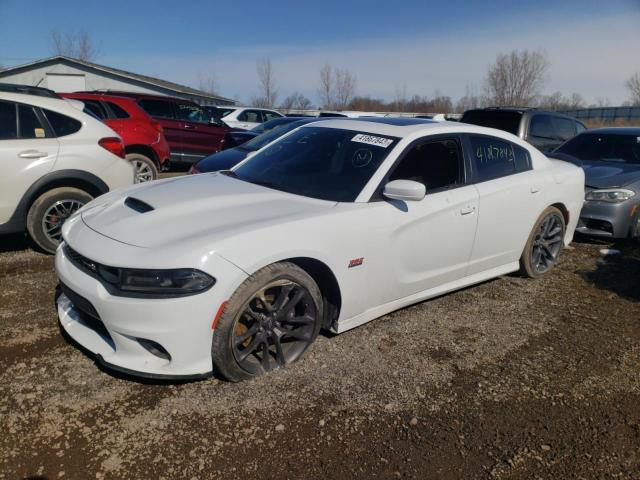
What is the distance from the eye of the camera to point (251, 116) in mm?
17469

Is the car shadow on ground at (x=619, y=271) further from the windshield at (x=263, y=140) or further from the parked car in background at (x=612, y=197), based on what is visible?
the windshield at (x=263, y=140)

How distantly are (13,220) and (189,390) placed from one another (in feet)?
10.6

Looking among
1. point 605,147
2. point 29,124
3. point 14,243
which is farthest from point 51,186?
point 605,147

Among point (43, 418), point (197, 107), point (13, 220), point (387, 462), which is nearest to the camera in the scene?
point (387, 462)

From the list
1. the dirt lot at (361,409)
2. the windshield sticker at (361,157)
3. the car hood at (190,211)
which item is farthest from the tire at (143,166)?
the windshield sticker at (361,157)

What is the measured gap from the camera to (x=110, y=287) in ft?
8.96

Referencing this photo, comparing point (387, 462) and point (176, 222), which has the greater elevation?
point (176, 222)

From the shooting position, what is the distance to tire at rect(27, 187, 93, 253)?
16.4 ft

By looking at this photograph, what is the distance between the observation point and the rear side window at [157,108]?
1130 cm

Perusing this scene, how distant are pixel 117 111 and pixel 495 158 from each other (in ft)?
21.7

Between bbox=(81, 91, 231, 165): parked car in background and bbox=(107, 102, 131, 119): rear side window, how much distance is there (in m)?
2.80

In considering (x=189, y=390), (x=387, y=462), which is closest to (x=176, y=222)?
(x=189, y=390)

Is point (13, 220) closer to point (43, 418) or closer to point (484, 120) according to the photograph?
point (43, 418)

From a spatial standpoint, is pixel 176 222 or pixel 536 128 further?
pixel 536 128
